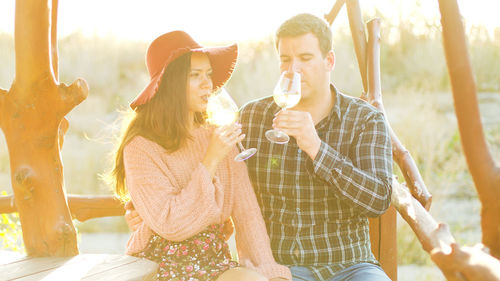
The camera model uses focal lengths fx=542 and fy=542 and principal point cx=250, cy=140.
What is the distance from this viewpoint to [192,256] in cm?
235

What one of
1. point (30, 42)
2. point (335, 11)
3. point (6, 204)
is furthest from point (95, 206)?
point (335, 11)

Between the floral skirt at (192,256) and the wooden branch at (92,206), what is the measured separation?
3.90 feet

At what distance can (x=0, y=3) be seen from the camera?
11258 millimetres

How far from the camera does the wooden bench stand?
1.86m

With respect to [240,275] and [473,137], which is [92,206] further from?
[473,137]

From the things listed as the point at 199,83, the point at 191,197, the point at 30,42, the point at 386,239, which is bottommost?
the point at 386,239

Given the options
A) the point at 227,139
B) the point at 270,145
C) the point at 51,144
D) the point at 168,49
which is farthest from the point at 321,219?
the point at 51,144

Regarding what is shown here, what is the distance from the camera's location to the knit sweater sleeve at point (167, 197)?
7.33ft

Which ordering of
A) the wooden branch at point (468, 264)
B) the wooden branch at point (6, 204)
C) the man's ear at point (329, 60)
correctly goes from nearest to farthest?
the wooden branch at point (468, 264), the man's ear at point (329, 60), the wooden branch at point (6, 204)

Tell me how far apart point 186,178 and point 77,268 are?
682mm

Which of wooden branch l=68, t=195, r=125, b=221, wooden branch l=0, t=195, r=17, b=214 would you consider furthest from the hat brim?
wooden branch l=0, t=195, r=17, b=214

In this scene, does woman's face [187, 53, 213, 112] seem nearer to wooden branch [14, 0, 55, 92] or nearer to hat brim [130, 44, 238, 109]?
hat brim [130, 44, 238, 109]

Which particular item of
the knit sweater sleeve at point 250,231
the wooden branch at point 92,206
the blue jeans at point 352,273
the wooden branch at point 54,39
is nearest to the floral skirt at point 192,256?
the knit sweater sleeve at point 250,231

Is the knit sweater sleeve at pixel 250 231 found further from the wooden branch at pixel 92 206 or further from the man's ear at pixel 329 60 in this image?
the wooden branch at pixel 92 206
